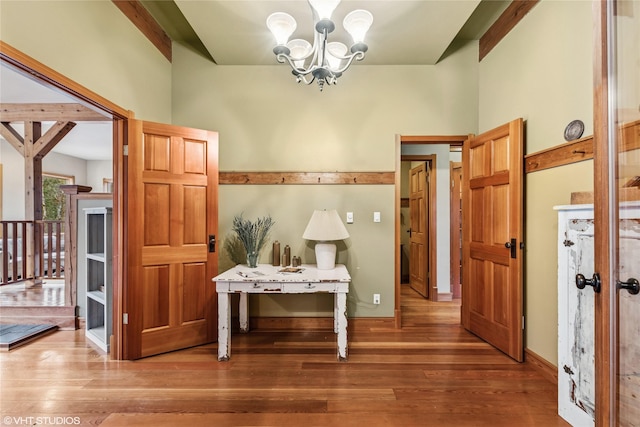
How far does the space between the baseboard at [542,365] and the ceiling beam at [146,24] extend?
447 centimetres

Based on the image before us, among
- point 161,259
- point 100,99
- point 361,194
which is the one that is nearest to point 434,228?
point 361,194

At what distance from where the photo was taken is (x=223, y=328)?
7.95 ft

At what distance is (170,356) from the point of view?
8.28 ft

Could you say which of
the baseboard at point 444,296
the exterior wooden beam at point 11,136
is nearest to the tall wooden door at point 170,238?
the baseboard at point 444,296

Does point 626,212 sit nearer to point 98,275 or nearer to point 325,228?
point 325,228

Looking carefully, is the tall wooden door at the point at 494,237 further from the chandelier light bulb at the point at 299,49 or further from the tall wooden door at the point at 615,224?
the chandelier light bulb at the point at 299,49

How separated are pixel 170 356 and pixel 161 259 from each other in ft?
2.87

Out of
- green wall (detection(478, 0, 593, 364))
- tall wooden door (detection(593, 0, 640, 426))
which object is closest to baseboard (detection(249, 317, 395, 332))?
green wall (detection(478, 0, 593, 364))

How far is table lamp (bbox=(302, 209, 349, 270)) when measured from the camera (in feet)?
8.71

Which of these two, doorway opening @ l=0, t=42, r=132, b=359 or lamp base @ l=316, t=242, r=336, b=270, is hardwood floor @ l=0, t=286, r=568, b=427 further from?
lamp base @ l=316, t=242, r=336, b=270

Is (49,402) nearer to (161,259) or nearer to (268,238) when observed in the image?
(161,259)

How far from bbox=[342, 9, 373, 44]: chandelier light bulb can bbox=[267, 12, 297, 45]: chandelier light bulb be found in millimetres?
369

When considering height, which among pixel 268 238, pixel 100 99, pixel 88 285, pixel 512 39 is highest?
pixel 512 39

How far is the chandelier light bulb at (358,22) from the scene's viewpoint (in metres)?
1.82
